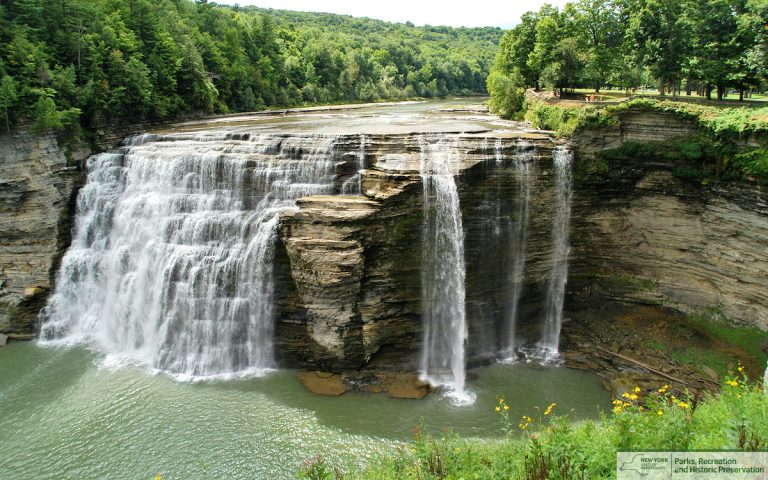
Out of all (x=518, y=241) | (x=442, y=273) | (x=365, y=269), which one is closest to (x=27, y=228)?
(x=365, y=269)

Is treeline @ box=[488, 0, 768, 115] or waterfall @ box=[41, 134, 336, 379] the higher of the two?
treeline @ box=[488, 0, 768, 115]

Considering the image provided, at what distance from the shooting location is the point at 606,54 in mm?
31516

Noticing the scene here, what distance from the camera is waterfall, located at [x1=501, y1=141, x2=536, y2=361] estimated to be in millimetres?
21953

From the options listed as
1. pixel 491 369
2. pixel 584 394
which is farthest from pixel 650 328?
pixel 491 369

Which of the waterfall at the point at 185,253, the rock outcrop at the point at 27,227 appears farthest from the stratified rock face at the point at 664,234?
the rock outcrop at the point at 27,227

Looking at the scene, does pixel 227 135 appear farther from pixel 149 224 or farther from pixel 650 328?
pixel 650 328

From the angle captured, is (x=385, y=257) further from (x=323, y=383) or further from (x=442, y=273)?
(x=323, y=383)

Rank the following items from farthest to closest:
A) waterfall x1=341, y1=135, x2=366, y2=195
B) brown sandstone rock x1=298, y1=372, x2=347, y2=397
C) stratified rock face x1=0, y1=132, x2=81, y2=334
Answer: stratified rock face x1=0, y1=132, x2=81, y2=334 → waterfall x1=341, y1=135, x2=366, y2=195 → brown sandstone rock x1=298, y1=372, x2=347, y2=397

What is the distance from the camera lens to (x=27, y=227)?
76.9 feet
